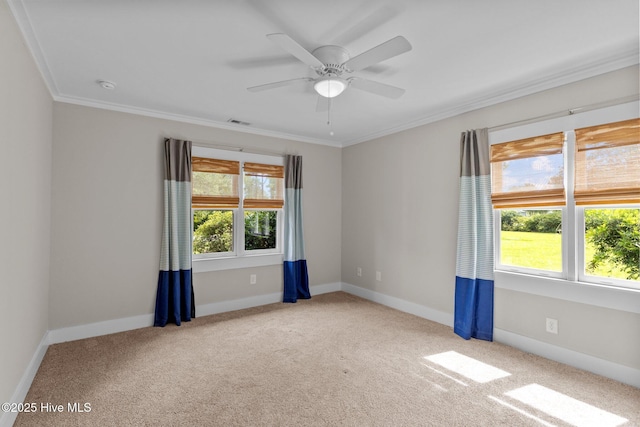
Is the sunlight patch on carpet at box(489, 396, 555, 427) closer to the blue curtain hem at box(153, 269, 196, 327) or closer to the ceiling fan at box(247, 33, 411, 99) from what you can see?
the ceiling fan at box(247, 33, 411, 99)

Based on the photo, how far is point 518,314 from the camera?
3.12m

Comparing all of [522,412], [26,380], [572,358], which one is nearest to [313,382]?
[522,412]

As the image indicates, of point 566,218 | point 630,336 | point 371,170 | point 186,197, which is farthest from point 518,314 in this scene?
point 186,197

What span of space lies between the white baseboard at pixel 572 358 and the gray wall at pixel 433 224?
43 millimetres

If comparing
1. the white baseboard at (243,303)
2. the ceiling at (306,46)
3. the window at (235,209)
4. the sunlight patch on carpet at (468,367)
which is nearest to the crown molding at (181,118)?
the ceiling at (306,46)

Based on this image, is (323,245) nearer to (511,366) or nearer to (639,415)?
(511,366)

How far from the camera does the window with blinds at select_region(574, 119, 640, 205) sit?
2.46m

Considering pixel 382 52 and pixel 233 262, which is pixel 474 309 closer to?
pixel 382 52

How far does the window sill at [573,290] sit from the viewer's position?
2.47 m

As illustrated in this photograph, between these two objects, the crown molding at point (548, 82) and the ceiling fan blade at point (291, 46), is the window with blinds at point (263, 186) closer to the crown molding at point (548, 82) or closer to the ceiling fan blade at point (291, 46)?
the crown molding at point (548, 82)

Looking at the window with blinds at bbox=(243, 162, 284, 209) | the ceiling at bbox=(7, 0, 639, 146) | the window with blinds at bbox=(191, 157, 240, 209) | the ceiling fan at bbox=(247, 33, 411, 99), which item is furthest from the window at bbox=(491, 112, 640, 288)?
the window with blinds at bbox=(191, 157, 240, 209)

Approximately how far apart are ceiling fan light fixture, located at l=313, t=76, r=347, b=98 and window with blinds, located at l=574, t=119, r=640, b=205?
205 centimetres

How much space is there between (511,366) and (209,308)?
3346 millimetres

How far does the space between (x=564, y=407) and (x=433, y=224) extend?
2.12 meters
